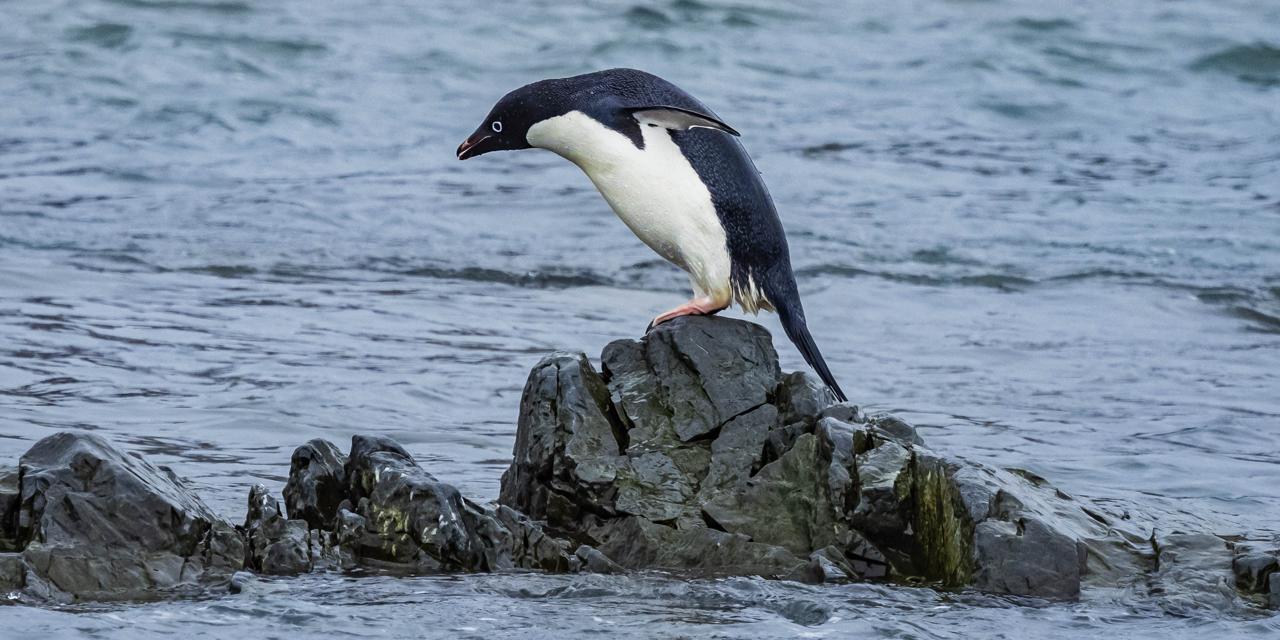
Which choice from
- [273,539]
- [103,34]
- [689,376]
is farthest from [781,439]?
[103,34]

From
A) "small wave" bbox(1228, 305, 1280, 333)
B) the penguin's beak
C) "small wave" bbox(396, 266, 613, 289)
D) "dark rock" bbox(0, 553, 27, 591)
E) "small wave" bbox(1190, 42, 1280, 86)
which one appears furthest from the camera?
"small wave" bbox(1190, 42, 1280, 86)

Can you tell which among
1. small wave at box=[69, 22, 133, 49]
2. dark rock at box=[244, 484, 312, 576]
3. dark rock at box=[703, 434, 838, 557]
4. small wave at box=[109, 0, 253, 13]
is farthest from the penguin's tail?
small wave at box=[109, 0, 253, 13]

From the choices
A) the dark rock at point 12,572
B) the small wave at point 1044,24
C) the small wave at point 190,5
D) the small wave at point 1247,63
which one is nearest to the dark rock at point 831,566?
the dark rock at point 12,572

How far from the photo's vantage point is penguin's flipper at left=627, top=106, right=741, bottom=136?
5.30 m

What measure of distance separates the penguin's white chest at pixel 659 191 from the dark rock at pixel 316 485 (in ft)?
3.83

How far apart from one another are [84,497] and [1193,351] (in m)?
6.19

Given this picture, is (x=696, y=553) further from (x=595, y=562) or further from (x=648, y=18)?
(x=648, y=18)

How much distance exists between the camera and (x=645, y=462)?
5180 mm

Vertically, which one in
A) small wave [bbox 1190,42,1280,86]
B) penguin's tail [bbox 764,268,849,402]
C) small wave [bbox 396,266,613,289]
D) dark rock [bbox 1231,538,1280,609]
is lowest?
dark rock [bbox 1231,538,1280,609]

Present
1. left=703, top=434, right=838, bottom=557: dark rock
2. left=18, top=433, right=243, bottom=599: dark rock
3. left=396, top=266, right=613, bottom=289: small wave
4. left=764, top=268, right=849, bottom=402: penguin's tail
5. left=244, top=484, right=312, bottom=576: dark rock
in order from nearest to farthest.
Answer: left=18, top=433, right=243, bottom=599: dark rock < left=244, top=484, right=312, bottom=576: dark rock < left=703, top=434, right=838, bottom=557: dark rock < left=764, top=268, right=849, bottom=402: penguin's tail < left=396, top=266, right=613, bottom=289: small wave

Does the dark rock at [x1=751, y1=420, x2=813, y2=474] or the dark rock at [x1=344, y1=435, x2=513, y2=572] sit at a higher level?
the dark rock at [x1=751, y1=420, x2=813, y2=474]

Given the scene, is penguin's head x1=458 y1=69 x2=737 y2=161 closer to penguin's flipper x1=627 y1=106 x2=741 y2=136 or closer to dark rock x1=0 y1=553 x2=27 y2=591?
penguin's flipper x1=627 y1=106 x2=741 y2=136

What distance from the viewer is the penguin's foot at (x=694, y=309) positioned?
17.9 feet

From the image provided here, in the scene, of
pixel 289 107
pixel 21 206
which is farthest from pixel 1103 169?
pixel 21 206
